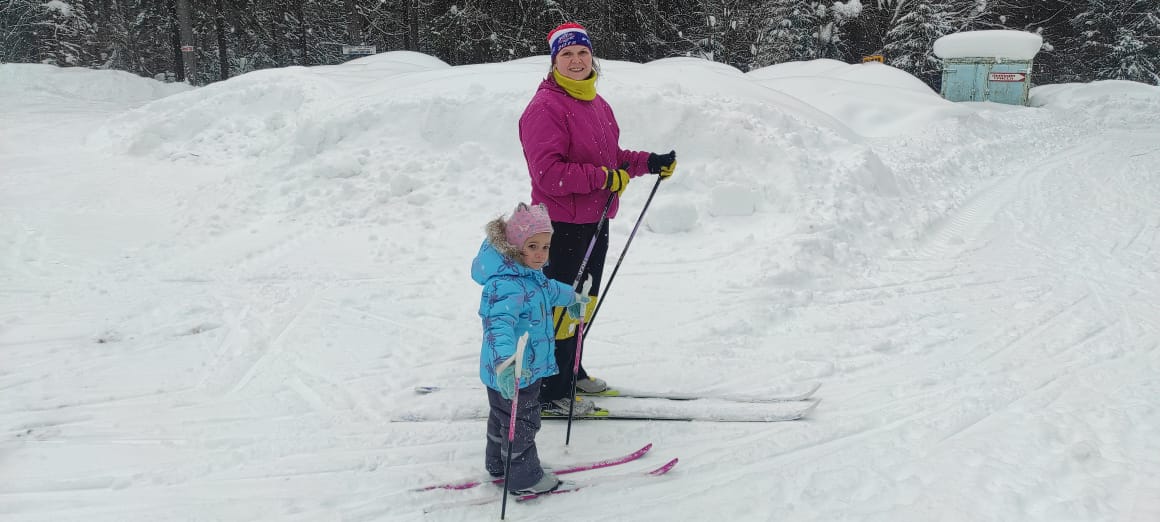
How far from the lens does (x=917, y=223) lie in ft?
23.0

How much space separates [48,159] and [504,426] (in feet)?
34.7

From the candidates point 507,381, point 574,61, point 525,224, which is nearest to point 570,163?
point 574,61

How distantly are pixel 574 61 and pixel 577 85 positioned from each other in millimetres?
113

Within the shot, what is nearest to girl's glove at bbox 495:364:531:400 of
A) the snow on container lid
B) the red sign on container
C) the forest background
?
the snow on container lid

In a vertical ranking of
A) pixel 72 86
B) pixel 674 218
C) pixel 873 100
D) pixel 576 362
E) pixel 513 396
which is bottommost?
pixel 576 362

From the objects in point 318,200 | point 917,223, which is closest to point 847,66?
point 917,223

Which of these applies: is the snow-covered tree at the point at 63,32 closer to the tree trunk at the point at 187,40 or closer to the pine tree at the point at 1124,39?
the tree trunk at the point at 187,40

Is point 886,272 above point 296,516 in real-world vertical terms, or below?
above

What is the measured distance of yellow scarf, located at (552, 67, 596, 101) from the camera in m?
3.23

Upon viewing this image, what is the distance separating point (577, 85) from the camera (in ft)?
10.6

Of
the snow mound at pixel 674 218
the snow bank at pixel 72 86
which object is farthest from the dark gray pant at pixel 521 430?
the snow bank at pixel 72 86

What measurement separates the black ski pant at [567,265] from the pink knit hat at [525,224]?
0.61 m

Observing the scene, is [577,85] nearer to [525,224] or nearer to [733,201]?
[525,224]

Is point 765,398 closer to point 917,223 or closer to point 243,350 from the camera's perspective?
point 243,350
